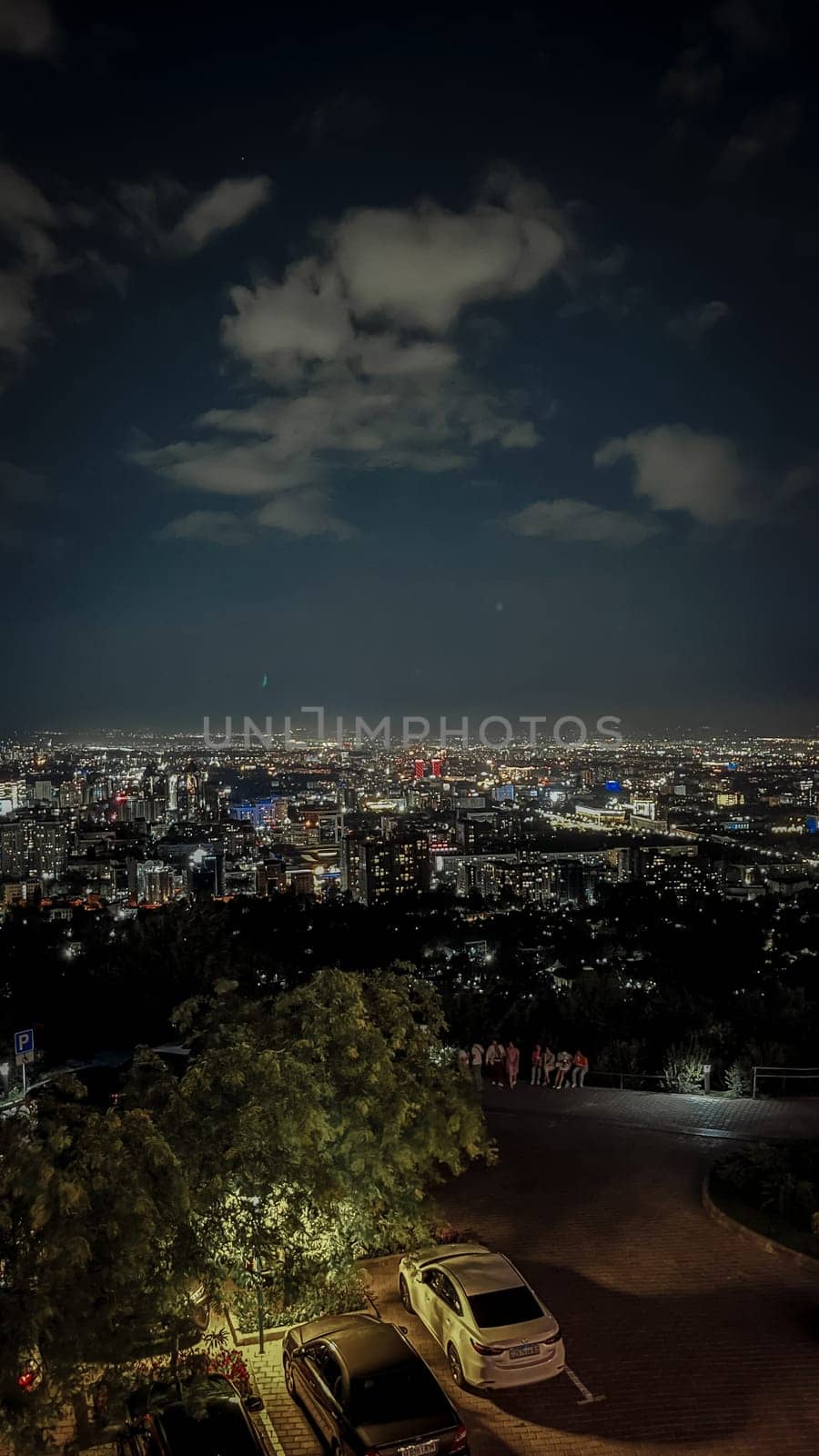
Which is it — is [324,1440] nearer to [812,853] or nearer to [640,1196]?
[640,1196]

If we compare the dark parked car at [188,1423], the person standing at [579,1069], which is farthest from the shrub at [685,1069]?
the dark parked car at [188,1423]

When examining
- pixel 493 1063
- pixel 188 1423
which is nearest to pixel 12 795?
pixel 493 1063

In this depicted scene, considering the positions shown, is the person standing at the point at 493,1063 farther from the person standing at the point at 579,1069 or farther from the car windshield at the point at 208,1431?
the car windshield at the point at 208,1431

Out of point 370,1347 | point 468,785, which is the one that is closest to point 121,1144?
point 370,1347

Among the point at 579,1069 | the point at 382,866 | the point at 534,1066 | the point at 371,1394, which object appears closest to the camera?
the point at 371,1394

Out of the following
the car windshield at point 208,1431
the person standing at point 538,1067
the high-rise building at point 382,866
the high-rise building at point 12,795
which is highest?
the car windshield at point 208,1431

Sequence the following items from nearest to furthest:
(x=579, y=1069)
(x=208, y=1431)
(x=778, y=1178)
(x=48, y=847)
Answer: (x=208, y=1431) → (x=778, y=1178) → (x=579, y=1069) → (x=48, y=847)

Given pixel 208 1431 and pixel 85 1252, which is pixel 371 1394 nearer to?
pixel 208 1431
